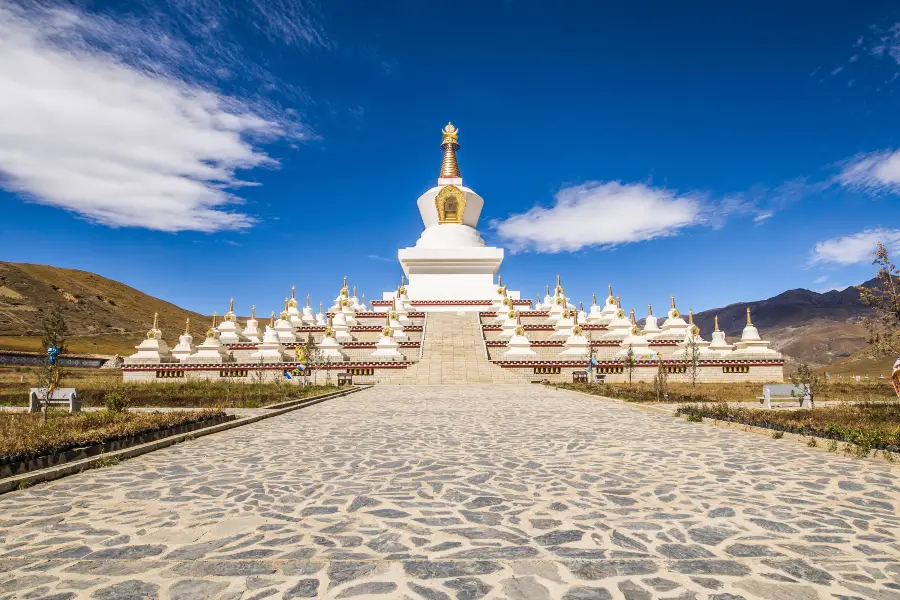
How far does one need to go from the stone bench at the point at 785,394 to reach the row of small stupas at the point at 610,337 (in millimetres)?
11587

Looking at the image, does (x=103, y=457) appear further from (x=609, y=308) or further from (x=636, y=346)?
(x=609, y=308)

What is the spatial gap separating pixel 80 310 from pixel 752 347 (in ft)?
285

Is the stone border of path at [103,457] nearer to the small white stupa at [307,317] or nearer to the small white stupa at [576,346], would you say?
the small white stupa at [576,346]

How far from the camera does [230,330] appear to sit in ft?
118

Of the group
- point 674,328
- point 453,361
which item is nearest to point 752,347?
point 674,328

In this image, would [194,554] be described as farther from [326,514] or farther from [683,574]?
[683,574]

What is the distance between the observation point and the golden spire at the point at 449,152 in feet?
160

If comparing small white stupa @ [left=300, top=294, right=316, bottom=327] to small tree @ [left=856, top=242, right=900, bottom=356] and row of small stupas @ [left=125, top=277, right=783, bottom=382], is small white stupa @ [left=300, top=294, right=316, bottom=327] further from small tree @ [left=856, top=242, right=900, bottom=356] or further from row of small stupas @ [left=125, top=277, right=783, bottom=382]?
small tree @ [left=856, top=242, right=900, bottom=356]

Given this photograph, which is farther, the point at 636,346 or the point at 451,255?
the point at 451,255

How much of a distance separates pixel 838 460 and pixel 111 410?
12929 mm

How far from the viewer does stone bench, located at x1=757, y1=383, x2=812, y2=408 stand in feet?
45.1

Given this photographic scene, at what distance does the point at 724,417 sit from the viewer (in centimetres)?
1127

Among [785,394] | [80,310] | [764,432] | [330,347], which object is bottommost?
[764,432]

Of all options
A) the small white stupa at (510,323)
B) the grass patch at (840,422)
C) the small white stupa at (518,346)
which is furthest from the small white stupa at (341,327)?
the grass patch at (840,422)
